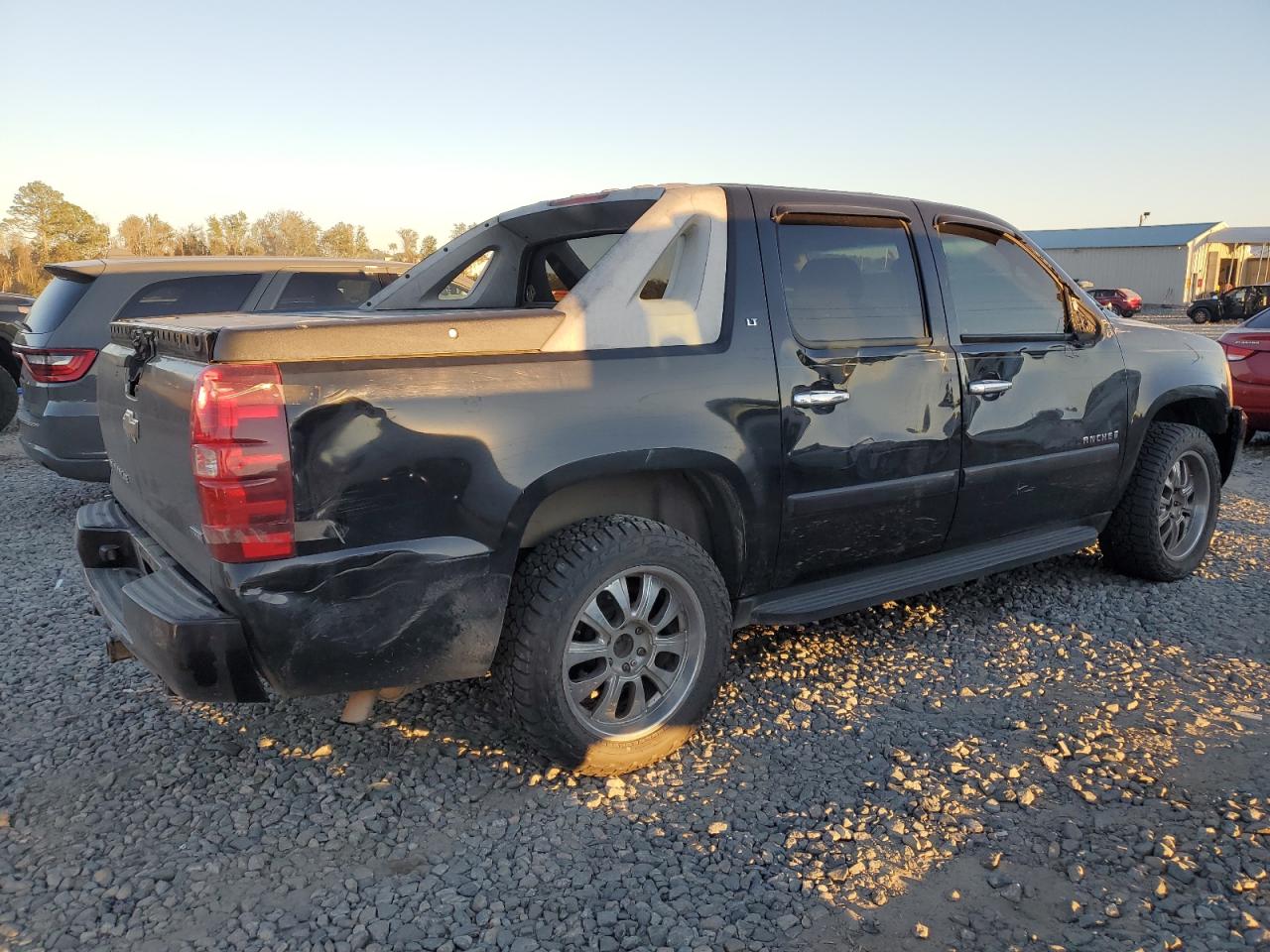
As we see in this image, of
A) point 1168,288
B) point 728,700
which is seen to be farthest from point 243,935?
point 1168,288

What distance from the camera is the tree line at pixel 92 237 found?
44469 mm

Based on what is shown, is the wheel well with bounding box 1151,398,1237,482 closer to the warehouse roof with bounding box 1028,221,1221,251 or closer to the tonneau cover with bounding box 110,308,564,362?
the tonneau cover with bounding box 110,308,564,362

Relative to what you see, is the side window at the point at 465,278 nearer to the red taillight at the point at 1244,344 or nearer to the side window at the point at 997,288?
the side window at the point at 997,288

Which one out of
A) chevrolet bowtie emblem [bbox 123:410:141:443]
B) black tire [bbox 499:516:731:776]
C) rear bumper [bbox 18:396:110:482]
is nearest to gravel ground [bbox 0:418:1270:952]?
black tire [bbox 499:516:731:776]

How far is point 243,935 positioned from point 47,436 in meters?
4.74

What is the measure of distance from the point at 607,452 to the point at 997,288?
87.2 inches

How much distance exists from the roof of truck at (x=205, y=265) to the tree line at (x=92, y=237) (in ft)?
111

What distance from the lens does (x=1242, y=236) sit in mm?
55031

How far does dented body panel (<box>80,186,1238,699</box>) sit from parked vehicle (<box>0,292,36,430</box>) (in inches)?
294

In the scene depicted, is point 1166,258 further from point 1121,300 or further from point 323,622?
point 323,622

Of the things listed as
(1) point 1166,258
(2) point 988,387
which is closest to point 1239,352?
(2) point 988,387

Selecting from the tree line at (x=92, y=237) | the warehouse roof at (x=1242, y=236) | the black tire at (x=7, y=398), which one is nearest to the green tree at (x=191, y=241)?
the tree line at (x=92, y=237)

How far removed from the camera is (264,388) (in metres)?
2.30

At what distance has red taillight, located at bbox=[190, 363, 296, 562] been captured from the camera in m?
2.28
